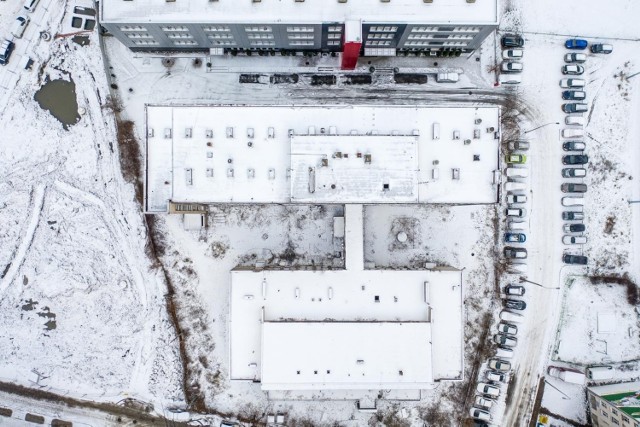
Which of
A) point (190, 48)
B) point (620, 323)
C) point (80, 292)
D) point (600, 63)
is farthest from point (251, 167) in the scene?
point (620, 323)

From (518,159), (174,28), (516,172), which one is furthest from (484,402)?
(174,28)

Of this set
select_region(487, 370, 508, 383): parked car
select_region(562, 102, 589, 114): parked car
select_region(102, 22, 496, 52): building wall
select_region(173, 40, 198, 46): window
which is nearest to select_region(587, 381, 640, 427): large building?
select_region(487, 370, 508, 383): parked car

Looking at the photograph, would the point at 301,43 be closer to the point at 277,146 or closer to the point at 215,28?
the point at 215,28

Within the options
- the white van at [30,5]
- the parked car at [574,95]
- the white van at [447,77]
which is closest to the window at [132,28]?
the white van at [30,5]

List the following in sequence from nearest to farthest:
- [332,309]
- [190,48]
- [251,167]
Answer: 1. [251,167]
2. [332,309]
3. [190,48]

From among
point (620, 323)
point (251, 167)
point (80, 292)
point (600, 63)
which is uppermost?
point (600, 63)

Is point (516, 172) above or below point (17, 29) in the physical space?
below

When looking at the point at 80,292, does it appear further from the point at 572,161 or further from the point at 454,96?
the point at 572,161
